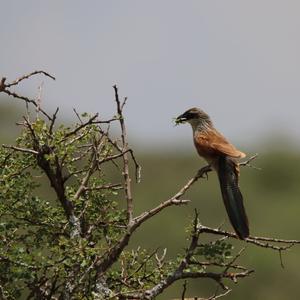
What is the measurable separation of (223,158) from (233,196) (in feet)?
1.39

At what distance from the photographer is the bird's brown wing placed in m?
7.11

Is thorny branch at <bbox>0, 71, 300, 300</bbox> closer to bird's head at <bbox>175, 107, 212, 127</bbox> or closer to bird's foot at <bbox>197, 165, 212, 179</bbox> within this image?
bird's foot at <bbox>197, 165, 212, 179</bbox>

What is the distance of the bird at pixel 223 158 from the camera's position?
6.42m

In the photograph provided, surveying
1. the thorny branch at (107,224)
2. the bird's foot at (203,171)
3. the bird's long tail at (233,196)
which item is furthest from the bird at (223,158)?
the thorny branch at (107,224)

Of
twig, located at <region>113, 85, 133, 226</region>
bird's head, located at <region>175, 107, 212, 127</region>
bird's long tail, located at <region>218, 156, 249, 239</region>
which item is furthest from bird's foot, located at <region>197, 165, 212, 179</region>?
bird's head, located at <region>175, 107, 212, 127</region>

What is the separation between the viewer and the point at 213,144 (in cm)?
734

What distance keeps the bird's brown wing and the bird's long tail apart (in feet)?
0.23

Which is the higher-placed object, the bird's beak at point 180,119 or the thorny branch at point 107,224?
the bird's beak at point 180,119

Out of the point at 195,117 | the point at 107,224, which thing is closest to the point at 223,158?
the point at 195,117

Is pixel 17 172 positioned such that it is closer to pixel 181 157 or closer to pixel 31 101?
pixel 31 101

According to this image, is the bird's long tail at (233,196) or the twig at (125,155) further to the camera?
the bird's long tail at (233,196)

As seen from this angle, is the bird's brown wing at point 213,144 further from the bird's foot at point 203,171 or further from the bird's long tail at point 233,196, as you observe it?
the bird's foot at point 203,171

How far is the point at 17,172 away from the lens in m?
5.79

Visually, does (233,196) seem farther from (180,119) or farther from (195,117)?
(195,117)
